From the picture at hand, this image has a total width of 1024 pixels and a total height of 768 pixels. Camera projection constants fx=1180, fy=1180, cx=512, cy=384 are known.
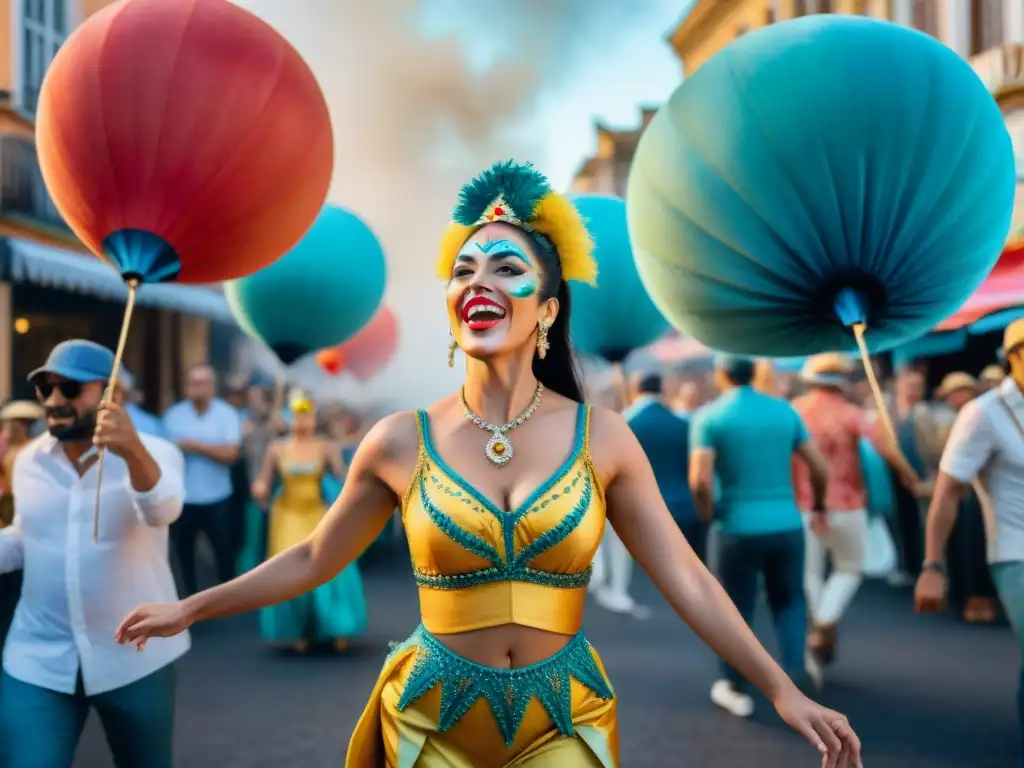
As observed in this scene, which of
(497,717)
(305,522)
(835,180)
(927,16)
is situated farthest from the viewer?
(927,16)

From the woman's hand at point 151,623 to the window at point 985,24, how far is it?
508 inches

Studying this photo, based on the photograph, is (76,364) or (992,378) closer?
(76,364)

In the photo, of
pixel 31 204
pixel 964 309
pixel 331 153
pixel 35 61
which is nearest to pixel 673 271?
pixel 331 153

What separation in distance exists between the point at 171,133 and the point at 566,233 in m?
1.55

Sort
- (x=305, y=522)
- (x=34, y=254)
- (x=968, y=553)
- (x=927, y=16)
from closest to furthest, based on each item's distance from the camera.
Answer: (x=305, y=522), (x=968, y=553), (x=34, y=254), (x=927, y=16)

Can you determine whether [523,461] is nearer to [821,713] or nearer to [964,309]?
[821,713]

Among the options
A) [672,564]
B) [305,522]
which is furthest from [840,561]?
[672,564]

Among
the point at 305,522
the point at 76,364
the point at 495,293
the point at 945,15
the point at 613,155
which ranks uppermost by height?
the point at 613,155

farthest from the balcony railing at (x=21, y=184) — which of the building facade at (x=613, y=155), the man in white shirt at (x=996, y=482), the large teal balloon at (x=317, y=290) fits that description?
the building facade at (x=613, y=155)

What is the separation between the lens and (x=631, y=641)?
7.69 metres

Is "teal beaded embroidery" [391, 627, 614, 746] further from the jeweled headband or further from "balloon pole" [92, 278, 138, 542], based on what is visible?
"balloon pole" [92, 278, 138, 542]

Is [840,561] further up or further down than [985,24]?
further down

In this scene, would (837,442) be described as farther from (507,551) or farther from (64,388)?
(507,551)

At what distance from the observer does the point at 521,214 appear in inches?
108
